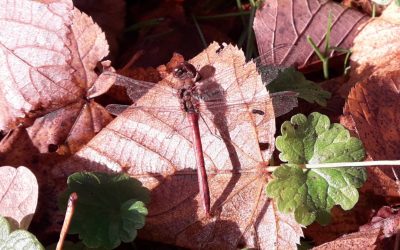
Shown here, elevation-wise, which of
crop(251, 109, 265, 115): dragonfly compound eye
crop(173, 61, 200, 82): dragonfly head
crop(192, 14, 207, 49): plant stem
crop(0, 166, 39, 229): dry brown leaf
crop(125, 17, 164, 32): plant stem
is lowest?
crop(0, 166, 39, 229): dry brown leaf

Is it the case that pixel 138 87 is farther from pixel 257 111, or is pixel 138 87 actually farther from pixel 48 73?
pixel 257 111

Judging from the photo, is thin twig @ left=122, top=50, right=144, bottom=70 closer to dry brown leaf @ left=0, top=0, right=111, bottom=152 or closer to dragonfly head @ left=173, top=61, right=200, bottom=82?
dry brown leaf @ left=0, top=0, right=111, bottom=152

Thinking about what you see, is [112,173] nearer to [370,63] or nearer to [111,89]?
[111,89]

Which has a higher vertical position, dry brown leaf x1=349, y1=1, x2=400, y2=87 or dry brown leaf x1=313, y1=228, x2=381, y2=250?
dry brown leaf x1=349, y1=1, x2=400, y2=87

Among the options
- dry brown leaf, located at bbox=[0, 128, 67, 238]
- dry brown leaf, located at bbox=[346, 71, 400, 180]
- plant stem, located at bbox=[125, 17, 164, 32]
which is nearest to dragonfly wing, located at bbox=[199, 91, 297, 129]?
dry brown leaf, located at bbox=[346, 71, 400, 180]

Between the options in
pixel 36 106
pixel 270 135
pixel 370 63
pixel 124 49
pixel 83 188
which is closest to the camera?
pixel 83 188

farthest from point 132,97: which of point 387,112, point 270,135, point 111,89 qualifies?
point 387,112

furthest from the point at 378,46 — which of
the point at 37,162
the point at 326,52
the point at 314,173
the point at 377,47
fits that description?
the point at 37,162
